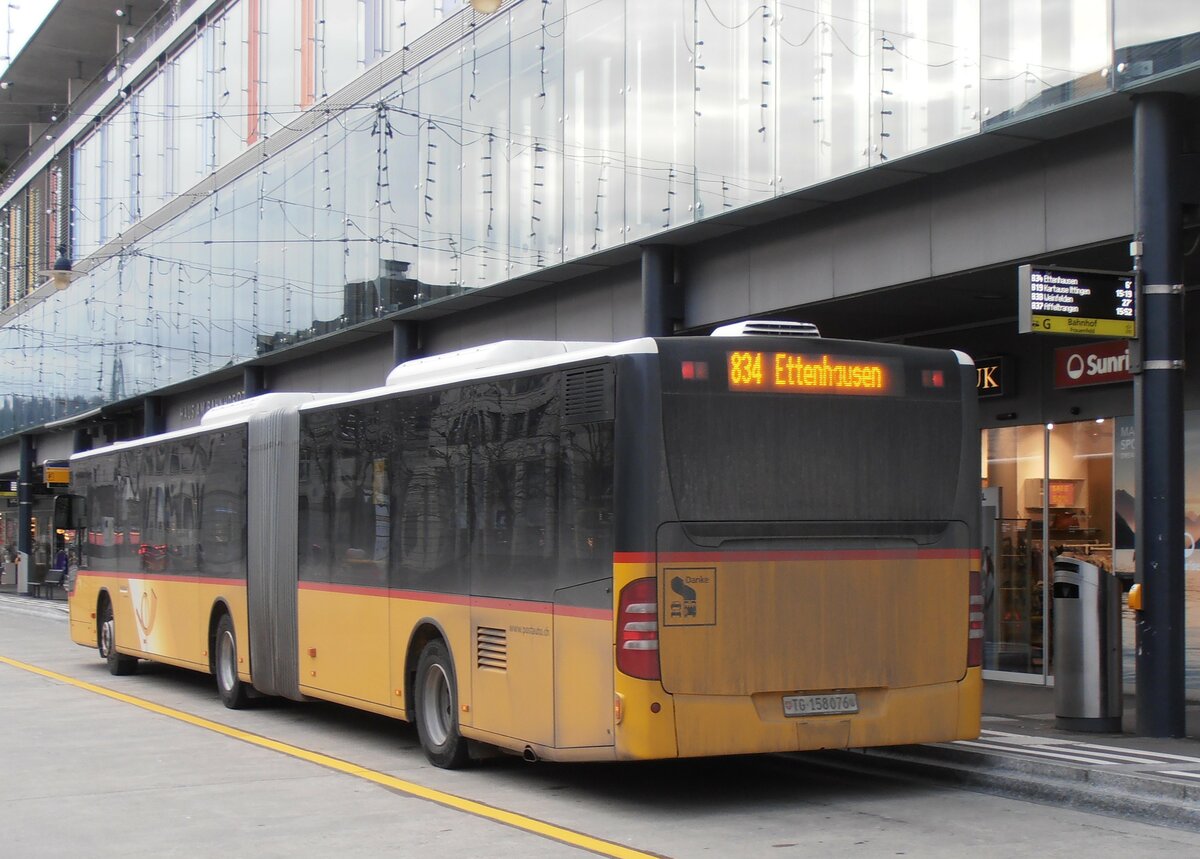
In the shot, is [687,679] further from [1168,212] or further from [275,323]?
[275,323]

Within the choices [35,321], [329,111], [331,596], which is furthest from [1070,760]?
[35,321]

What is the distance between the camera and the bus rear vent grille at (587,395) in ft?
32.0

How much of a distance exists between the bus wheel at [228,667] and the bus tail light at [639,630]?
8.24m

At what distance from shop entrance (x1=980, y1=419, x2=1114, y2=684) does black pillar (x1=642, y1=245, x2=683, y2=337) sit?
13.7 feet

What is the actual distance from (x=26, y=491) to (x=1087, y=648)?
51.2 meters

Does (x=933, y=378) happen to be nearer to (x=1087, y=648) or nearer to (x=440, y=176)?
(x=1087, y=648)

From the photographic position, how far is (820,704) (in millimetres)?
9945

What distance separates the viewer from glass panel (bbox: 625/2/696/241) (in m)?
18.5

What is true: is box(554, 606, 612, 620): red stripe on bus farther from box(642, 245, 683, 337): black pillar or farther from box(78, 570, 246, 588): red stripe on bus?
box(642, 245, 683, 337): black pillar

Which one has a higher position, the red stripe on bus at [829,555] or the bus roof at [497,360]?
the bus roof at [497,360]

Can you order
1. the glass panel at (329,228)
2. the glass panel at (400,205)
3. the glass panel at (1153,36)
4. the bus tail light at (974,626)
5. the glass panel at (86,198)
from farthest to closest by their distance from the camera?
the glass panel at (86,198)
the glass panel at (329,228)
the glass panel at (400,205)
the glass panel at (1153,36)
the bus tail light at (974,626)

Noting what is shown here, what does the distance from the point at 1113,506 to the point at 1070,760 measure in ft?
22.6

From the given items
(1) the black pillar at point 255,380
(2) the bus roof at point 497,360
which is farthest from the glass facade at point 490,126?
(2) the bus roof at point 497,360

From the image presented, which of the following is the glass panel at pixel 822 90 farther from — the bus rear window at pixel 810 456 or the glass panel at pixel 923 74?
the bus rear window at pixel 810 456
